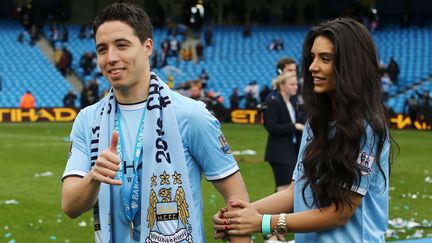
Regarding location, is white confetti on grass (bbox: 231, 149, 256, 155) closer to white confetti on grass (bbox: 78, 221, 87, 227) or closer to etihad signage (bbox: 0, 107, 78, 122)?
white confetti on grass (bbox: 78, 221, 87, 227)

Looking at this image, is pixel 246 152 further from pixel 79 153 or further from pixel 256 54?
pixel 256 54

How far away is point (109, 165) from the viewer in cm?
321

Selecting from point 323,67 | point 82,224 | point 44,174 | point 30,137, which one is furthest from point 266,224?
point 30,137

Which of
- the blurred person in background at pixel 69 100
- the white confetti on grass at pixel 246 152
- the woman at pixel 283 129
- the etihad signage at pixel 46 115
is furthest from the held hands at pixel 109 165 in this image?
the blurred person in background at pixel 69 100

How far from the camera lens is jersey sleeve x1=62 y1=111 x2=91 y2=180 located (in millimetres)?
3609

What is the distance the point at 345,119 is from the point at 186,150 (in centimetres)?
77

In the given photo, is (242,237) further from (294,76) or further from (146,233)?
(294,76)

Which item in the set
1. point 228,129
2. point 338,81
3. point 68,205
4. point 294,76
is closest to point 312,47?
point 338,81

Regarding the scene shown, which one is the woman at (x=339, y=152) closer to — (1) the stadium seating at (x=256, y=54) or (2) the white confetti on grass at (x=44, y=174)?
(2) the white confetti on grass at (x=44, y=174)

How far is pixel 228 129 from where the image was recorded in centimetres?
2830

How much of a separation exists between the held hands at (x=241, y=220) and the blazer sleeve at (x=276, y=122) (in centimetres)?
567

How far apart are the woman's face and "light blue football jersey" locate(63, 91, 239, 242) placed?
0.51m

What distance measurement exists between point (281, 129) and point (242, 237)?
5.73 m

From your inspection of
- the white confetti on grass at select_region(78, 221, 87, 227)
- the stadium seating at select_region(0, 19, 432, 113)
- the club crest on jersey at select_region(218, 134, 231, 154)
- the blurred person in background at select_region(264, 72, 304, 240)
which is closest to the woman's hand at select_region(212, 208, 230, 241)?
the club crest on jersey at select_region(218, 134, 231, 154)
